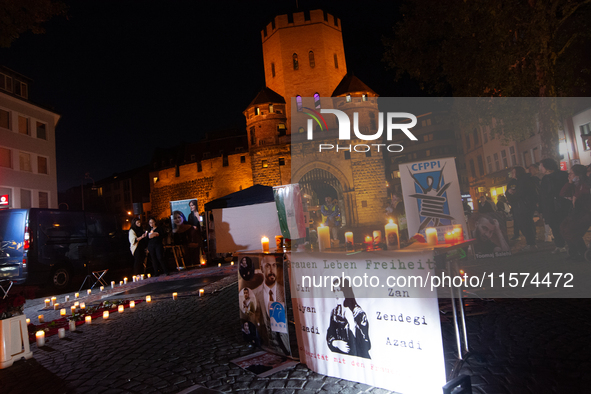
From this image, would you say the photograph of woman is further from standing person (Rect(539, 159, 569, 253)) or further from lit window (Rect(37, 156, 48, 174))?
lit window (Rect(37, 156, 48, 174))

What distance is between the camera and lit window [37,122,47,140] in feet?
78.8

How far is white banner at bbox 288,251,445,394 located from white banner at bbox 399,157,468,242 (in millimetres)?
3596

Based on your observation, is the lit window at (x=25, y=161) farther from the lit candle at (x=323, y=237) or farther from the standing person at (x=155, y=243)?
the lit candle at (x=323, y=237)

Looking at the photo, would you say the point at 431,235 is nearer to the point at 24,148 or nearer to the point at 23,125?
the point at 24,148

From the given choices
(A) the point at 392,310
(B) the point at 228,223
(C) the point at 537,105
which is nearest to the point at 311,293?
(A) the point at 392,310

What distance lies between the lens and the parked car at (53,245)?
8172 millimetres

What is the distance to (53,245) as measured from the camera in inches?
347

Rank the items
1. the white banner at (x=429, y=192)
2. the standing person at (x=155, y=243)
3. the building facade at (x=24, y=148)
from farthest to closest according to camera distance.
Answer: the building facade at (x=24, y=148), the standing person at (x=155, y=243), the white banner at (x=429, y=192)

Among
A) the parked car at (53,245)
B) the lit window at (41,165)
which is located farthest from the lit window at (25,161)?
the parked car at (53,245)

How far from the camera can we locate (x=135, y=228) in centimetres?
1002

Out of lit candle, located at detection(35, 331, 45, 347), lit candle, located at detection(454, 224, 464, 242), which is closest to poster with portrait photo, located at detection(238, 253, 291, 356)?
lit candle, located at detection(454, 224, 464, 242)

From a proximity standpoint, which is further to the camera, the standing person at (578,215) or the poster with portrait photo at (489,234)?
the poster with portrait photo at (489,234)

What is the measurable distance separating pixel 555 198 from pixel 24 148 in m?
26.9

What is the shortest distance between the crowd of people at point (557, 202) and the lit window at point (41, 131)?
26.5 meters
